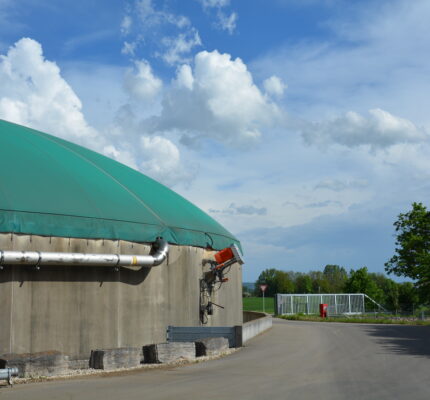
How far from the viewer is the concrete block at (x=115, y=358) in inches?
569

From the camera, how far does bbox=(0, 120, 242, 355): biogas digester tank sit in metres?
15.6

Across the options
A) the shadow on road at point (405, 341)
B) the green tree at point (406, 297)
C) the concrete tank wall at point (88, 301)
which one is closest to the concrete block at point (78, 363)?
the concrete tank wall at point (88, 301)

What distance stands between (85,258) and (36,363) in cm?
358

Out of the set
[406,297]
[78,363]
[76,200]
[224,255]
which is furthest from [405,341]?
[406,297]

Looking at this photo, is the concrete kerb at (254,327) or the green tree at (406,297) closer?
the concrete kerb at (254,327)

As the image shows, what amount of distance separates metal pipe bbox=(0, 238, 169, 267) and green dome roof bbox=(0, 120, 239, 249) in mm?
775

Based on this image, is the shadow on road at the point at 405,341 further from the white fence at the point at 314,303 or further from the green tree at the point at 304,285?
the green tree at the point at 304,285

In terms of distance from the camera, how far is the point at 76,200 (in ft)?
58.2

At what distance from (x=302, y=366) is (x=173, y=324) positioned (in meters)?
5.82

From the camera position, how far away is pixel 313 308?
1823 inches

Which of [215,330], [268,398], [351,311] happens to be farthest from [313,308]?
[268,398]

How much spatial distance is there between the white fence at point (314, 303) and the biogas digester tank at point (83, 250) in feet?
77.9

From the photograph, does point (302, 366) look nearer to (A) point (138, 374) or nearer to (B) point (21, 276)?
(A) point (138, 374)

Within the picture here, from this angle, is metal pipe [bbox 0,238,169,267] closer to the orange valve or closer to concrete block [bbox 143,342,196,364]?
concrete block [bbox 143,342,196,364]
